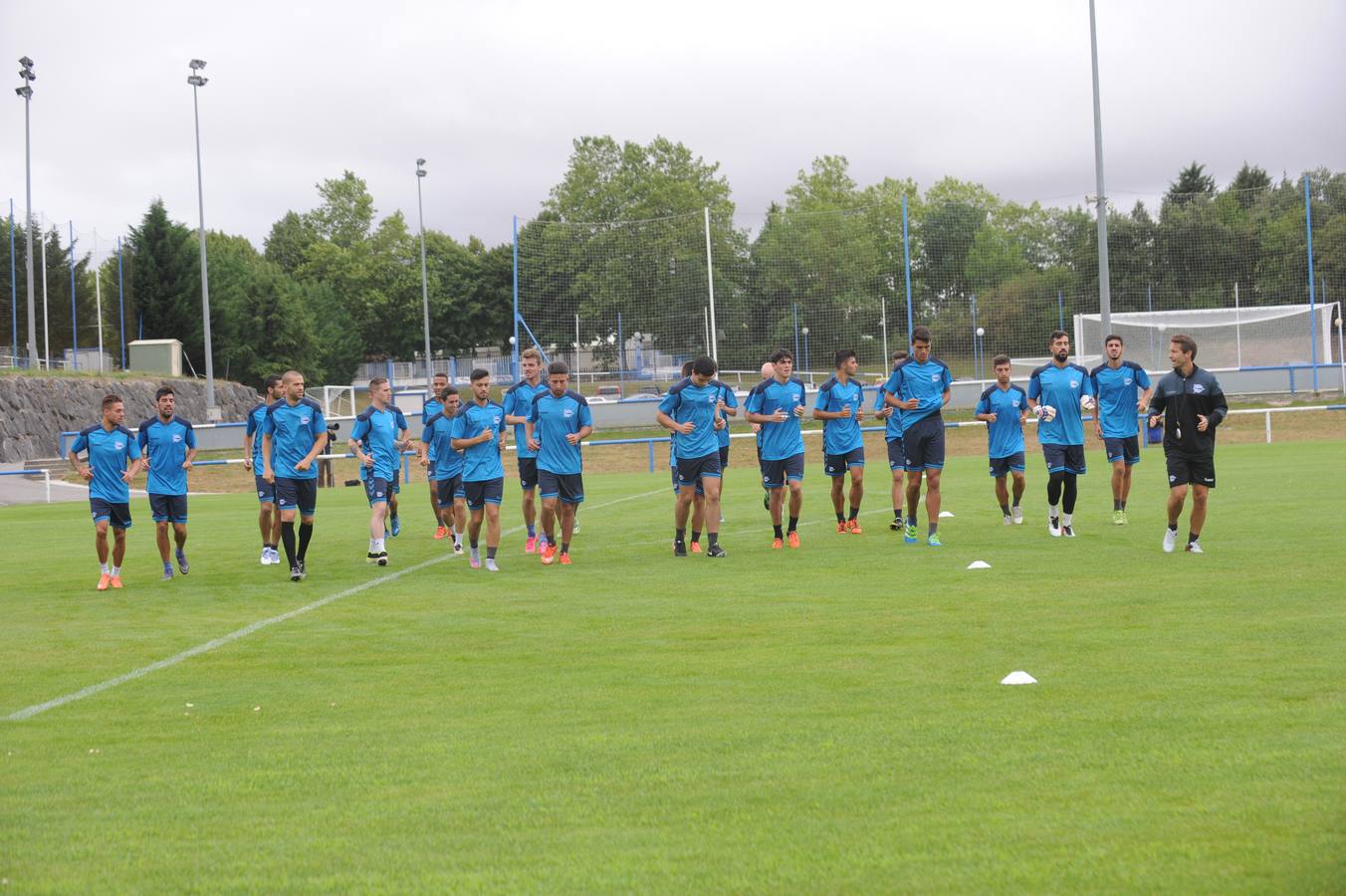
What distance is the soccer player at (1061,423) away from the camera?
1487 centimetres

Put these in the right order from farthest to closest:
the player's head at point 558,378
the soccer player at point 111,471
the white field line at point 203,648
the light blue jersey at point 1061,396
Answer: the light blue jersey at point 1061,396 < the player's head at point 558,378 < the soccer player at point 111,471 < the white field line at point 203,648

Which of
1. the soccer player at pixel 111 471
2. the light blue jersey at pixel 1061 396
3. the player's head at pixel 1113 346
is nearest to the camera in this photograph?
the soccer player at pixel 111 471

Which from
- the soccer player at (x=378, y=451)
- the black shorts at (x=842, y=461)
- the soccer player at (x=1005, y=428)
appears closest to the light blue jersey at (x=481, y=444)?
the soccer player at (x=378, y=451)

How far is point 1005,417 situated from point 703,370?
443cm

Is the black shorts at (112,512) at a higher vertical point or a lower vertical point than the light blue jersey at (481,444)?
lower

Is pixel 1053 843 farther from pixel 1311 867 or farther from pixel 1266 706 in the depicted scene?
pixel 1266 706

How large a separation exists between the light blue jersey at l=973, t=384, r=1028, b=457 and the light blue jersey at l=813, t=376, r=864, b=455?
1.51 meters

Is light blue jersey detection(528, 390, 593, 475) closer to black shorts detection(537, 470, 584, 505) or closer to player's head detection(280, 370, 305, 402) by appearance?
black shorts detection(537, 470, 584, 505)

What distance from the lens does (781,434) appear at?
15.1m

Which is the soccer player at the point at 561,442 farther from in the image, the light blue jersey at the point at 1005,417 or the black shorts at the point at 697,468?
the light blue jersey at the point at 1005,417

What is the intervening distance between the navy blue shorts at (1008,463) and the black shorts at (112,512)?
978cm

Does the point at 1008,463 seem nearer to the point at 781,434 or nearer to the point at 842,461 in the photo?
the point at 842,461

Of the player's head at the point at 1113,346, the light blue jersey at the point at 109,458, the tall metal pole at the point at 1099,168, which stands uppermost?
the tall metal pole at the point at 1099,168

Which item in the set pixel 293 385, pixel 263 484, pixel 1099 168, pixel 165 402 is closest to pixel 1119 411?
pixel 293 385
